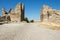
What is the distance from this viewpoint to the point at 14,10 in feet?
369

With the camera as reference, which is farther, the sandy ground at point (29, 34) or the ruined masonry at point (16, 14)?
the ruined masonry at point (16, 14)

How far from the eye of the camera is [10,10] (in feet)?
374

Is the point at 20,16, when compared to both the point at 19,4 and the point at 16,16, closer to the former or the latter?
the point at 16,16

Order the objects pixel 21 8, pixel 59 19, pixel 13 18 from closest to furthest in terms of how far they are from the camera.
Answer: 1. pixel 59 19
2. pixel 13 18
3. pixel 21 8

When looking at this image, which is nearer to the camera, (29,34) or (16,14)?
(29,34)

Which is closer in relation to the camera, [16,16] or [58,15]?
[58,15]

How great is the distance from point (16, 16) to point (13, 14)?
3.67m

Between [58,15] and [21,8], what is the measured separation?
91957 mm

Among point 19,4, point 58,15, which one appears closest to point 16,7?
point 19,4

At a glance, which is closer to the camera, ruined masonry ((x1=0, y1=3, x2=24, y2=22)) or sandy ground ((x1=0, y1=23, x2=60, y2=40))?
sandy ground ((x1=0, y1=23, x2=60, y2=40))

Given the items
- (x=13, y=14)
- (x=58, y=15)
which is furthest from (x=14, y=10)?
(x=58, y=15)

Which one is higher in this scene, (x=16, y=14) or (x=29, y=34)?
(x=16, y=14)

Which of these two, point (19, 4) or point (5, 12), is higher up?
point (19, 4)

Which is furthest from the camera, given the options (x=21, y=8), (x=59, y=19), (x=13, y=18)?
(x=21, y=8)
